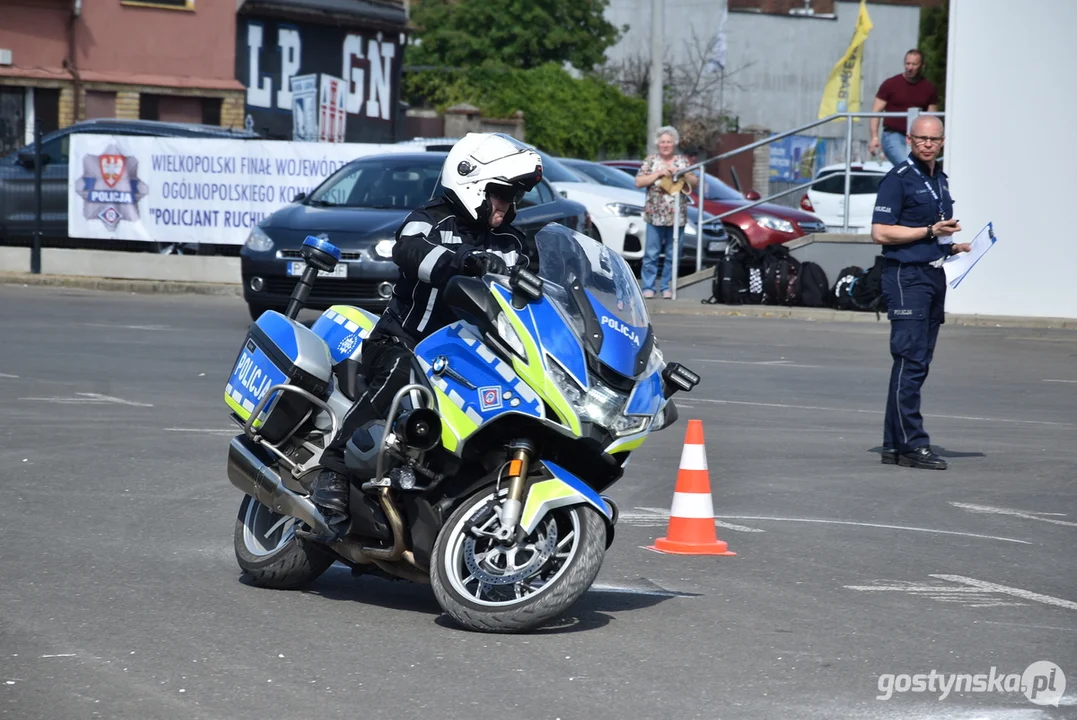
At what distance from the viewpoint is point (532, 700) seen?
4.91 m

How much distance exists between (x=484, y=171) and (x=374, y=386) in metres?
0.84

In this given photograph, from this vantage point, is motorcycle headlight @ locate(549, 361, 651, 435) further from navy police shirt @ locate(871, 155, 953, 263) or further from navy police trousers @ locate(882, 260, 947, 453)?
navy police shirt @ locate(871, 155, 953, 263)

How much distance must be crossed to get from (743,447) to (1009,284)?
10294 millimetres

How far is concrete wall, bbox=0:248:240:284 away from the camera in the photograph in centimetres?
2233

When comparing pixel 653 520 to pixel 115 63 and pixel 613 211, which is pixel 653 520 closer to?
pixel 613 211

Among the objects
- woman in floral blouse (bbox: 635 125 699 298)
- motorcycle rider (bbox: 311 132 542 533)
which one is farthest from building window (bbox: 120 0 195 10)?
motorcycle rider (bbox: 311 132 542 533)

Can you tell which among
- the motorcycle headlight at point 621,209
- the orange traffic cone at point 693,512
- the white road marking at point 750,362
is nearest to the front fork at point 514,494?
the orange traffic cone at point 693,512

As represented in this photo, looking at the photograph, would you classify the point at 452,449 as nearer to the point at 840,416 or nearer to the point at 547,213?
the point at 840,416

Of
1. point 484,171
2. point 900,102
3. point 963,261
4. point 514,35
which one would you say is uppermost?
point 514,35

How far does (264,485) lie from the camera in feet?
20.6

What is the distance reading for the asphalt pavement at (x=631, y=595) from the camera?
16.3 feet

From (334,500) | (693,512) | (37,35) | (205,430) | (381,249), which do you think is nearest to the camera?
(334,500)

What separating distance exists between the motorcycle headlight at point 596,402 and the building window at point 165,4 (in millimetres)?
30975

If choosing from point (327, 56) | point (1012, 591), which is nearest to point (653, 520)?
point (1012, 591)
